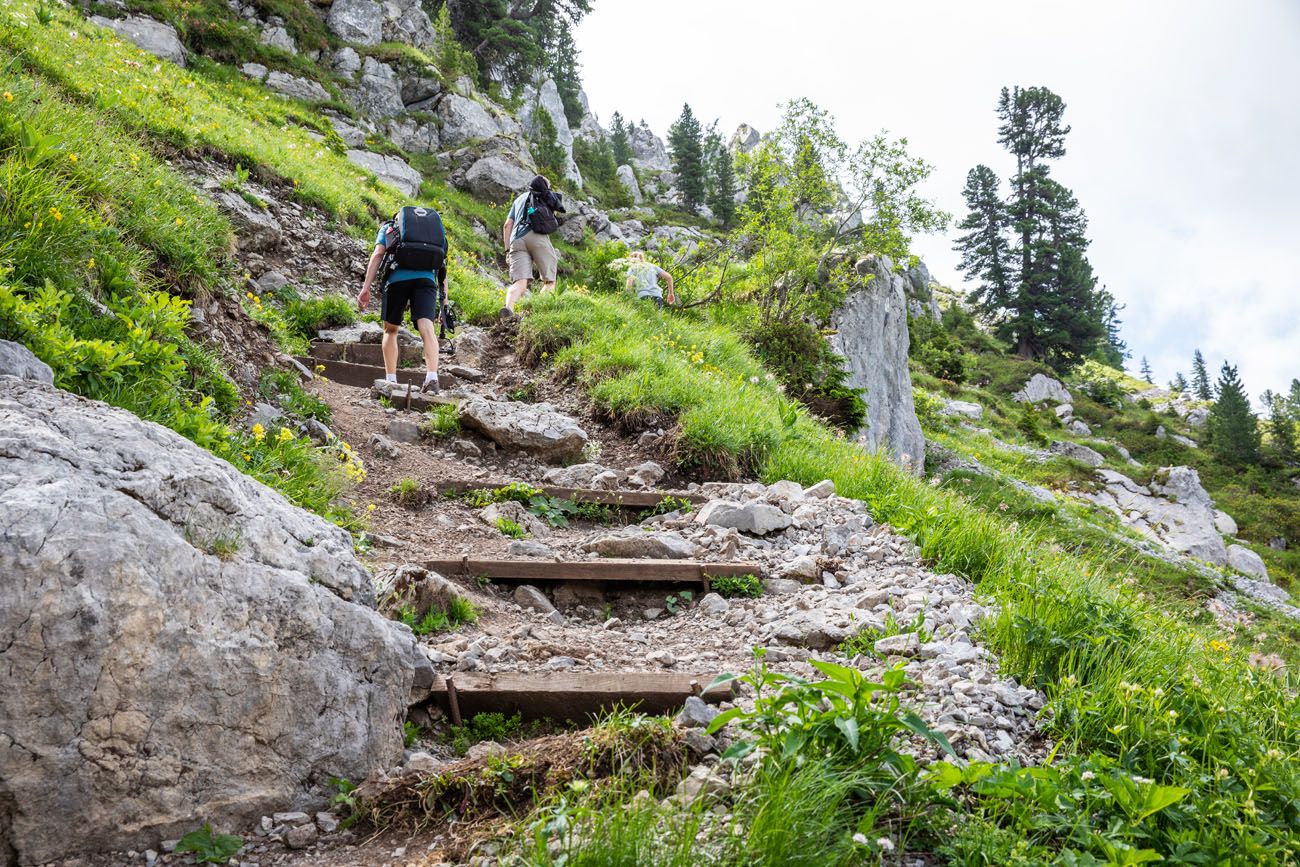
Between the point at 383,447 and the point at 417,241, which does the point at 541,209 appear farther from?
the point at 383,447

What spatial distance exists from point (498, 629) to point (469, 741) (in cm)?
113

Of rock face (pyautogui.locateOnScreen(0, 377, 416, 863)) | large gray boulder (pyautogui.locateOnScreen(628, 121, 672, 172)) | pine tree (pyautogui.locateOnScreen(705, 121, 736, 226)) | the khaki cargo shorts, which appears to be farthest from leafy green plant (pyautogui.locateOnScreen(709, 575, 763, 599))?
large gray boulder (pyautogui.locateOnScreen(628, 121, 672, 172))

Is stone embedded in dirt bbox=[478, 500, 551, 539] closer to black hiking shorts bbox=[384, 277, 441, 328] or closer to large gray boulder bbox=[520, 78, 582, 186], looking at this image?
black hiking shorts bbox=[384, 277, 441, 328]

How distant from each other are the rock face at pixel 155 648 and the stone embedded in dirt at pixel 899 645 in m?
2.36

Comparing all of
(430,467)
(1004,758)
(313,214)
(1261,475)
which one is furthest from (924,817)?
(1261,475)

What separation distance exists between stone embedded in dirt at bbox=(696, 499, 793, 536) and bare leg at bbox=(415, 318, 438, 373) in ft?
14.5

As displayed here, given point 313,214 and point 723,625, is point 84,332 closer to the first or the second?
point 723,625

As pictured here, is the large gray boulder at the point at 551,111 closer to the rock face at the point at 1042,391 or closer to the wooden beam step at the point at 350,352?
the wooden beam step at the point at 350,352

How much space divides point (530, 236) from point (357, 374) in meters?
4.57

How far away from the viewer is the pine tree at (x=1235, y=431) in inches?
2005

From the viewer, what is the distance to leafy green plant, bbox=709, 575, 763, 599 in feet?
16.3

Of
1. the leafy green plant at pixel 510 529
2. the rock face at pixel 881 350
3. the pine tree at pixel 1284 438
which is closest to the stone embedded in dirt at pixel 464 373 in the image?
the leafy green plant at pixel 510 529

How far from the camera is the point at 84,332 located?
13.4 feet

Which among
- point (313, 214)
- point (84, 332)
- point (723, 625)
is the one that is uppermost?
point (313, 214)
